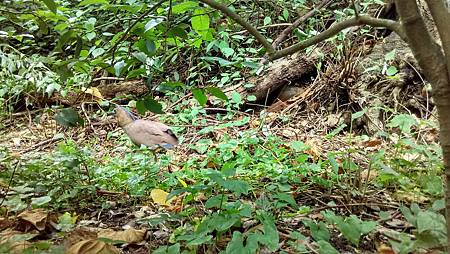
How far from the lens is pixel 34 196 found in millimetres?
2111

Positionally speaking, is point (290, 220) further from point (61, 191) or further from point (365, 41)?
point (365, 41)

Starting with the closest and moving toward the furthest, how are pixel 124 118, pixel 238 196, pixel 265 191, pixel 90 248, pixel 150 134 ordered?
1. pixel 90 248
2. pixel 238 196
3. pixel 265 191
4. pixel 150 134
5. pixel 124 118

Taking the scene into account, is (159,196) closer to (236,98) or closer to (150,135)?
(150,135)

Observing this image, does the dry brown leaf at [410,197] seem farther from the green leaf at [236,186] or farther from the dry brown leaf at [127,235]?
the dry brown leaf at [127,235]

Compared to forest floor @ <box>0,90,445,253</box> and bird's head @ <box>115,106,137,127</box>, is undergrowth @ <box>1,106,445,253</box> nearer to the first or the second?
forest floor @ <box>0,90,445,253</box>

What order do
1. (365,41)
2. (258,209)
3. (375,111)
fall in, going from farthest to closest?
1. (365,41)
2. (375,111)
3. (258,209)

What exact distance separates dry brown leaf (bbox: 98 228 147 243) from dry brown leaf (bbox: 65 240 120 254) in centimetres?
19

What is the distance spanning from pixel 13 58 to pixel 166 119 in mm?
1182

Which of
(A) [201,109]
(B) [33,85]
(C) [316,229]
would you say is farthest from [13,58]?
(C) [316,229]

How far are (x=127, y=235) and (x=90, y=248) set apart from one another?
26 centimetres

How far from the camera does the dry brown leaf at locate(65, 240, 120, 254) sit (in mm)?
1361

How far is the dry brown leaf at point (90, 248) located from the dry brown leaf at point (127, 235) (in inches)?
7.6

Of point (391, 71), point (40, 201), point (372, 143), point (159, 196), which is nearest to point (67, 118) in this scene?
point (40, 201)

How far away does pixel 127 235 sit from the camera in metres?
1.62
